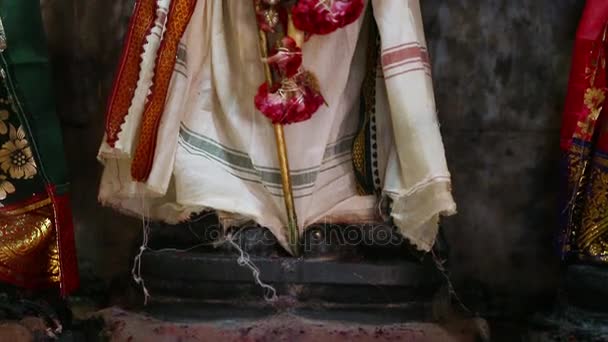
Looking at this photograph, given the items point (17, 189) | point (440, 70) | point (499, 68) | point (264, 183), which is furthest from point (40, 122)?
point (499, 68)

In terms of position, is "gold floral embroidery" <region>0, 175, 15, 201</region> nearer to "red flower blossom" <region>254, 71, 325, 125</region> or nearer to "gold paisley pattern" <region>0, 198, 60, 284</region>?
"gold paisley pattern" <region>0, 198, 60, 284</region>

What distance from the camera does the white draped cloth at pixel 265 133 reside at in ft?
4.16

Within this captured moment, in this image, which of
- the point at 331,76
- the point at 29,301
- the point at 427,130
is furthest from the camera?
the point at 29,301

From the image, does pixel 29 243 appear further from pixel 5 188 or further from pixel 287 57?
pixel 287 57

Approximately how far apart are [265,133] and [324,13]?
10.5 inches

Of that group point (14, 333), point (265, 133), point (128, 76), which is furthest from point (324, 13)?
point (14, 333)

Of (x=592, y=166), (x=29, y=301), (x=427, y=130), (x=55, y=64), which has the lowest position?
(x=29, y=301)

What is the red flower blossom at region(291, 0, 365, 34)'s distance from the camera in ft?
3.97

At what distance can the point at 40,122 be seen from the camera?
142cm

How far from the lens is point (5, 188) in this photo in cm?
143

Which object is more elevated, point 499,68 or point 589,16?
point 589,16

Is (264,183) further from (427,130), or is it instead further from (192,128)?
(427,130)

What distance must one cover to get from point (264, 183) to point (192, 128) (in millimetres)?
174

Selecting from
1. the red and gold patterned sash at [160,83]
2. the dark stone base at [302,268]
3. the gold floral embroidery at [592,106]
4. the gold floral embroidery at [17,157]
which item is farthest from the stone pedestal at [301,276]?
the gold floral embroidery at [592,106]
